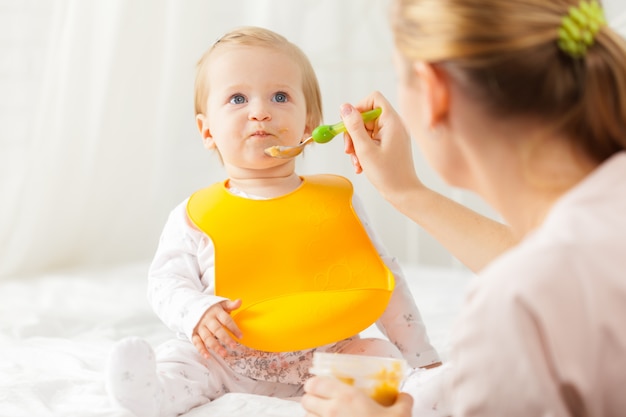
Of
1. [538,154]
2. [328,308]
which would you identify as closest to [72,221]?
[328,308]

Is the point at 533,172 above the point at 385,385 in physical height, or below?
above

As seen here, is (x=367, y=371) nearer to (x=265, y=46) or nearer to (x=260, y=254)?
(x=260, y=254)

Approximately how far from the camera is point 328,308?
1.39 m

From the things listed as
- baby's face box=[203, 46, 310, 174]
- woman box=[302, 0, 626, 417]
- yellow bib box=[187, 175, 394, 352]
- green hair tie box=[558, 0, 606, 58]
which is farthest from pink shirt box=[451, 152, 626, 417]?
baby's face box=[203, 46, 310, 174]

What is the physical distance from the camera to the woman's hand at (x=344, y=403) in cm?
97

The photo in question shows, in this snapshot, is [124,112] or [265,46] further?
[124,112]

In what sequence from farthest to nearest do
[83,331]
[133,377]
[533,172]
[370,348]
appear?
[83,331]
[370,348]
[133,377]
[533,172]

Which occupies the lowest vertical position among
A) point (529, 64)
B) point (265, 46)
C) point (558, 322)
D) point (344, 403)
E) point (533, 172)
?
point (344, 403)

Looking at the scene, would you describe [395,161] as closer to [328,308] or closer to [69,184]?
[328,308]

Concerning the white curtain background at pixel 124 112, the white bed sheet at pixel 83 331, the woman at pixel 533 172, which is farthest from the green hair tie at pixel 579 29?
the white curtain background at pixel 124 112

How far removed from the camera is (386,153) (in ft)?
4.45

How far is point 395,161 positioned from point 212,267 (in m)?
0.39

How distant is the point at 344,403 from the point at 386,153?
51cm

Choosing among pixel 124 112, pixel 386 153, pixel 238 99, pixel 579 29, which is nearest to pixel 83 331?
pixel 238 99
